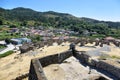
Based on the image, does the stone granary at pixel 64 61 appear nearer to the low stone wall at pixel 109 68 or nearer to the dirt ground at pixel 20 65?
the low stone wall at pixel 109 68

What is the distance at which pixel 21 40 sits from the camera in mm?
69188

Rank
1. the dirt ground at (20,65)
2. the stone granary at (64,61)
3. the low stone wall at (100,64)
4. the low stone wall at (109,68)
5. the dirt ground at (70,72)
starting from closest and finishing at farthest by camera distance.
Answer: the stone granary at (64,61), the dirt ground at (70,72), the low stone wall at (109,68), the low stone wall at (100,64), the dirt ground at (20,65)

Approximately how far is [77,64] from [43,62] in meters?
2.30

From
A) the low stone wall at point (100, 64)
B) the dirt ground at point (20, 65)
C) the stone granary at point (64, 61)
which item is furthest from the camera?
the dirt ground at point (20, 65)

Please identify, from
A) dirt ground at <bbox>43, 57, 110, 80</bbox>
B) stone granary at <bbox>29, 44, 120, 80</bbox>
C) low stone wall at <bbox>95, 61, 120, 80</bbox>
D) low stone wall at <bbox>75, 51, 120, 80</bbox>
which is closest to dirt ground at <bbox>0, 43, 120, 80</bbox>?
stone granary at <bbox>29, 44, 120, 80</bbox>

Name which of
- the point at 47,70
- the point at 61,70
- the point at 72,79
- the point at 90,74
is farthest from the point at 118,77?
the point at 47,70

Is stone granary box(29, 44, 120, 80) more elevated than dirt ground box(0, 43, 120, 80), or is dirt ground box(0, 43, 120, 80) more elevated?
stone granary box(29, 44, 120, 80)

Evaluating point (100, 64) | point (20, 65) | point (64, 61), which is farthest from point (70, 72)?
point (20, 65)

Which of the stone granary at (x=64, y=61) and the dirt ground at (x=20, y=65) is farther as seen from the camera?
the dirt ground at (x=20, y=65)

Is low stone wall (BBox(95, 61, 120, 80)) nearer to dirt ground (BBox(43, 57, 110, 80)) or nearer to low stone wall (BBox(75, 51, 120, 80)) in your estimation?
low stone wall (BBox(75, 51, 120, 80))

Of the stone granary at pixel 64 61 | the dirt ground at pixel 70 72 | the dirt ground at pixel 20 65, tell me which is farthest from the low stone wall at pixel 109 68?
the dirt ground at pixel 20 65

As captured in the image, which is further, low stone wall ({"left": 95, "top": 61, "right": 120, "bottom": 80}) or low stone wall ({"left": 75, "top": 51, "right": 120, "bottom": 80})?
low stone wall ({"left": 75, "top": 51, "right": 120, "bottom": 80})

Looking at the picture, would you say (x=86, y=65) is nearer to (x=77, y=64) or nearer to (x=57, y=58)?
(x=77, y=64)

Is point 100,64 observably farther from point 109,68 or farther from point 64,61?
point 64,61
